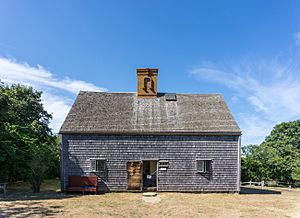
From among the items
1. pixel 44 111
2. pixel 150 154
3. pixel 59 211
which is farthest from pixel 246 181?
pixel 44 111

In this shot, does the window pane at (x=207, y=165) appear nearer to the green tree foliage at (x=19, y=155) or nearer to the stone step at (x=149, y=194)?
the stone step at (x=149, y=194)

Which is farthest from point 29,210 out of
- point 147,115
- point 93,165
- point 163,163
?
point 147,115

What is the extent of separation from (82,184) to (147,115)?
19.3ft

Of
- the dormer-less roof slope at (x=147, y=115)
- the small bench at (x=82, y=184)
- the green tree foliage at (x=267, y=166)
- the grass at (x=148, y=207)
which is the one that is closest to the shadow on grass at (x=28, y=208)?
the grass at (x=148, y=207)

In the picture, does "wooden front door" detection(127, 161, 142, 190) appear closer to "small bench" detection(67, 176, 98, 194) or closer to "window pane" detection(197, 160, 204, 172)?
"small bench" detection(67, 176, 98, 194)

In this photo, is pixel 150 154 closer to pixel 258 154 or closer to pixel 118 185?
pixel 118 185

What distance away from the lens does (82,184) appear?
12.8 m

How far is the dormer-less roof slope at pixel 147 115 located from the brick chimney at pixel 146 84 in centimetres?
43

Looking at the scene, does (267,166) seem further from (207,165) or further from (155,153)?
(155,153)

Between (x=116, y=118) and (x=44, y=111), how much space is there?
1564 centimetres

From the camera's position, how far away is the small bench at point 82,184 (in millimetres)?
12609

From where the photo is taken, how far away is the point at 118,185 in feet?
42.8

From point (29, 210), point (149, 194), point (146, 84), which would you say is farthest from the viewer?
point (146, 84)

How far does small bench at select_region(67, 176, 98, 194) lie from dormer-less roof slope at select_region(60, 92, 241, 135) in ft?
9.11
